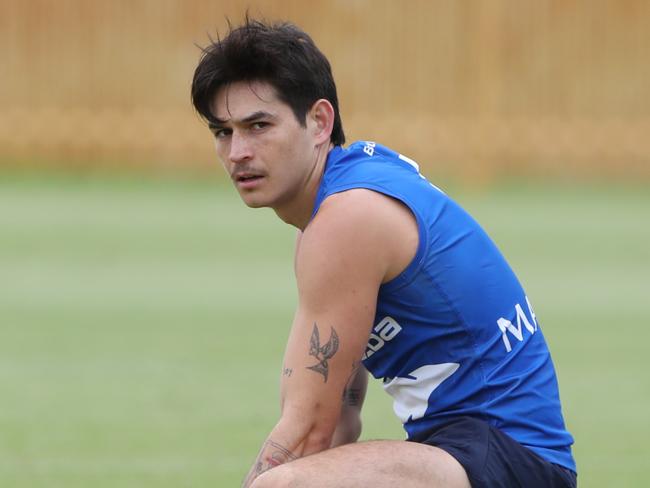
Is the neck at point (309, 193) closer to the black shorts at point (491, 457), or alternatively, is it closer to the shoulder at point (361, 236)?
the shoulder at point (361, 236)

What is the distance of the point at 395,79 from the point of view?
20578 millimetres

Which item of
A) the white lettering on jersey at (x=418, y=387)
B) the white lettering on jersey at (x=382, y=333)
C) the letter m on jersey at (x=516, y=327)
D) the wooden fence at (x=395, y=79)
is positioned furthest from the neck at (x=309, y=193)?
the wooden fence at (x=395, y=79)

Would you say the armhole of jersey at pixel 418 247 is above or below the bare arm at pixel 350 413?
above

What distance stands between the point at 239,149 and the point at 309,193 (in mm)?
281

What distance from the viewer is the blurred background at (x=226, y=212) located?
7457mm

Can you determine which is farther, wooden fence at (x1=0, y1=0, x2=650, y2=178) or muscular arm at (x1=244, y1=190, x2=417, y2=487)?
wooden fence at (x1=0, y1=0, x2=650, y2=178)

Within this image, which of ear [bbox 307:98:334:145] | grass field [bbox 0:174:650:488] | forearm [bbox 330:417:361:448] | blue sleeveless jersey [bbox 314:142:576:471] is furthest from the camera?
grass field [bbox 0:174:650:488]

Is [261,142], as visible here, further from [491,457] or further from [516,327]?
[491,457]

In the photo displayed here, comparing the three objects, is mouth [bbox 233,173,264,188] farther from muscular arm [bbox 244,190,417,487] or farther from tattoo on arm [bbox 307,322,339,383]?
tattoo on arm [bbox 307,322,339,383]

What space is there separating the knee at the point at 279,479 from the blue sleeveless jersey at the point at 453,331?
22.4 inches

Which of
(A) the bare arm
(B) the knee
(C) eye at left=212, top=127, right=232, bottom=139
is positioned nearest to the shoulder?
(C) eye at left=212, top=127, right=232, bottom=139

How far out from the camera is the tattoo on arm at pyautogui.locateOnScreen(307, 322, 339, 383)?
14.2 ft

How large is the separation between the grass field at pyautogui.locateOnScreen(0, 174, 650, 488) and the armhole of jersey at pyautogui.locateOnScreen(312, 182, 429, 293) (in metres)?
2.19

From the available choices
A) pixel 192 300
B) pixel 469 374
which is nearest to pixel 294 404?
pixel 469 374
